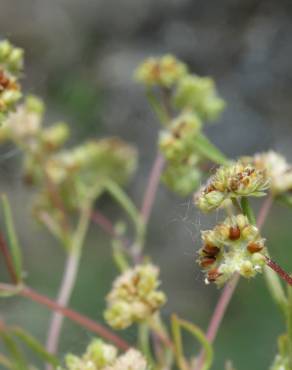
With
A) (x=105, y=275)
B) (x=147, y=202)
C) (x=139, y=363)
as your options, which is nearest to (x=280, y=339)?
(x=139, y=363)

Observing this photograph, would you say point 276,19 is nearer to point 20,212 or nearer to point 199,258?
point 20,212

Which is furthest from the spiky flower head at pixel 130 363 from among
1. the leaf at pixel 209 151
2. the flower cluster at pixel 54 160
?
the flower cluster at pixel 54 160

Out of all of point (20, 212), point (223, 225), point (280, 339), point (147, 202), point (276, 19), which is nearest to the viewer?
point (223, 225)

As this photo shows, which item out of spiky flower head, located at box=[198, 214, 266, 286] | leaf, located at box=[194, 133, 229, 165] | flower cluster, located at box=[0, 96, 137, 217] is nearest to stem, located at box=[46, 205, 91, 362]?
flower cluster, located at box=[0, 96, 137, 217]

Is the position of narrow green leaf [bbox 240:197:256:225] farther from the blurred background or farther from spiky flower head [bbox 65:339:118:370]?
the blurred background

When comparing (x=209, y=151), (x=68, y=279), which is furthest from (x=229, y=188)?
(x=68, y=279)
